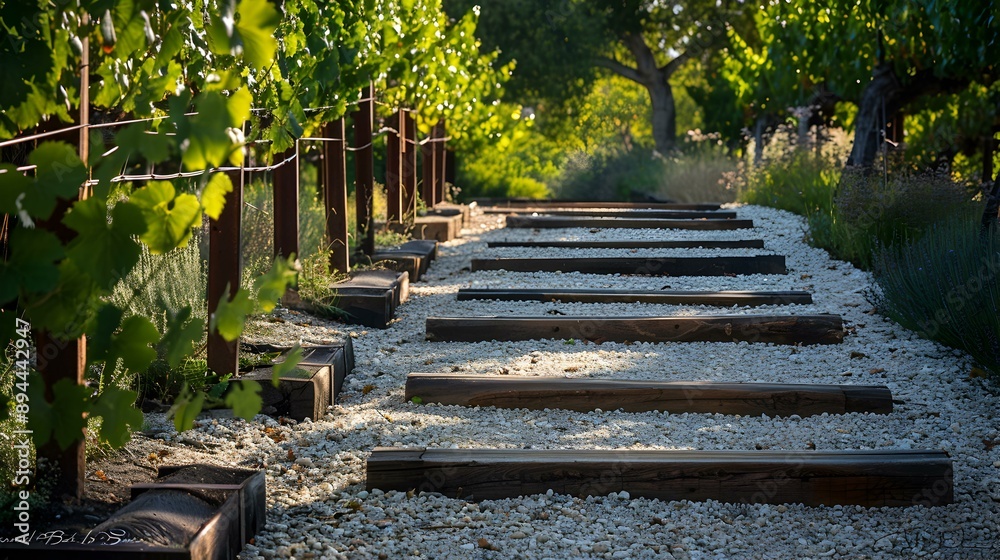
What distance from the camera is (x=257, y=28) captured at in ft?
5.03

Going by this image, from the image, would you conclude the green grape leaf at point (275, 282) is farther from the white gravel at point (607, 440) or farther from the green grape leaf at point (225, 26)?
the white gravel at point (607, 440)

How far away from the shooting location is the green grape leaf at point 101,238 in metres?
1.53

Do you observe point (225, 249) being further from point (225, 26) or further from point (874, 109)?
point (874, 109)

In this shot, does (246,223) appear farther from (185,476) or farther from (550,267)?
(185,476)

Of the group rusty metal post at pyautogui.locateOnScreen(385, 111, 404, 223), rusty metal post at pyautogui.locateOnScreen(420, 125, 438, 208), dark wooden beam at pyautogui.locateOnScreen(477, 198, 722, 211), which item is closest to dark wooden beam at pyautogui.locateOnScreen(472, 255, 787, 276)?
rusty metal post at pyautogui.locateOnScreen(385, 111, 404, 223)

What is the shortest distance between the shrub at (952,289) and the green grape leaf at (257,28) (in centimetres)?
338

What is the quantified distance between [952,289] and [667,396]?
148 centimetres

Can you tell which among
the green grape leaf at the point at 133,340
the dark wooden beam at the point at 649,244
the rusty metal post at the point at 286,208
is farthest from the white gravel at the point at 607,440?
the dark wooden beam at the point at 649,244

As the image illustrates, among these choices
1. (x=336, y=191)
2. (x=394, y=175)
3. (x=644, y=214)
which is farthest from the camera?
(x=644, y=214)

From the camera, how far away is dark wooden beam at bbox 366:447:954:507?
299 cm

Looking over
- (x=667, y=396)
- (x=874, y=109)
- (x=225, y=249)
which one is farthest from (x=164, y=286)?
(x=874, y=109)

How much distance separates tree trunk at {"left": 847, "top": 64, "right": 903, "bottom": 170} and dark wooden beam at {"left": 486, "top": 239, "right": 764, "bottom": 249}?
8.97 ft
